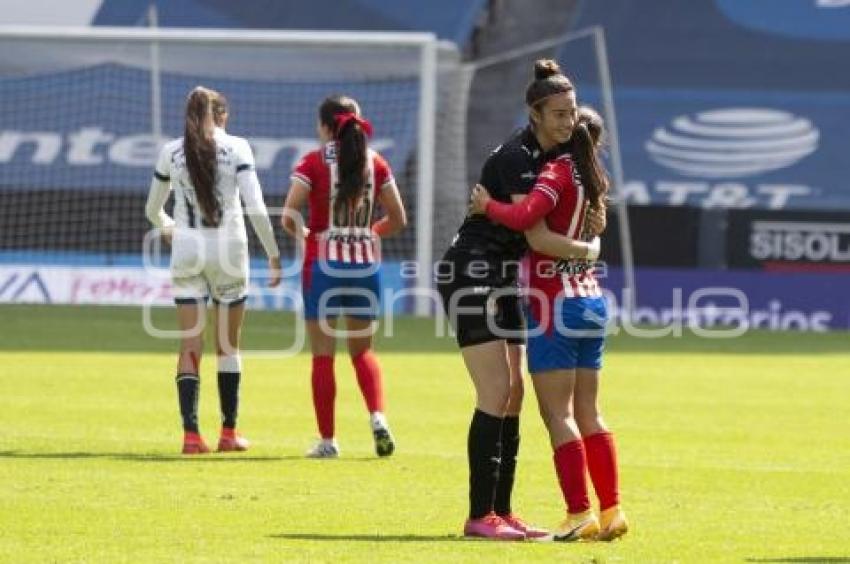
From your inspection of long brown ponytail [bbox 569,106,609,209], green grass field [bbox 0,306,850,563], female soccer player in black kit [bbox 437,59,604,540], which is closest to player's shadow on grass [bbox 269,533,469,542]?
green grass field [bbox 0,306,850,563]

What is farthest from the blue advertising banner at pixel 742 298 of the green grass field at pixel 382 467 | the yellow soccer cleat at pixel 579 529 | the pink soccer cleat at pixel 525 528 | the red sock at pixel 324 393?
the yellow soccer cleat at pixel 579 529

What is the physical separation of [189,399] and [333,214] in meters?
1.46

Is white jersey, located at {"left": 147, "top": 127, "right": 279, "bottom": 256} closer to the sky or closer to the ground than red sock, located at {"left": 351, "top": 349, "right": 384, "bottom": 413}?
closer to the sky

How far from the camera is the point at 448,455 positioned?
12.7 m

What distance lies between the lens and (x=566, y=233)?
8.93 m

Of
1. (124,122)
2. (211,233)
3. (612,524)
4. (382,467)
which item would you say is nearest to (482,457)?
(612,524)

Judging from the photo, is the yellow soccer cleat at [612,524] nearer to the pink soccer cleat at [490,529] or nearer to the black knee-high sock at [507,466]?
the pink soccer cleat at [490,529]

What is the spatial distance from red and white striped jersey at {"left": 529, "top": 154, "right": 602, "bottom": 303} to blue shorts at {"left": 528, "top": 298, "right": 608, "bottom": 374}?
0.21 ft

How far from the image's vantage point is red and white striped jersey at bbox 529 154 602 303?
8.86 metres

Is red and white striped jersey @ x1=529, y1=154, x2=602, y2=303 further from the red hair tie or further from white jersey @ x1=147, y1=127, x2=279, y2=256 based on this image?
white jersey @ x1=147, y1=127, x2=279, y2=256

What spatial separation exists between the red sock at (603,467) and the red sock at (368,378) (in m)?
3.81

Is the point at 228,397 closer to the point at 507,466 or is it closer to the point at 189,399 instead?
the point at 189,399

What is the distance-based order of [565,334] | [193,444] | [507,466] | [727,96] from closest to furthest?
1. [565,334]
2. [507,466]
3. [193,444]
4. [727,96]

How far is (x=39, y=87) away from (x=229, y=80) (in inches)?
118
